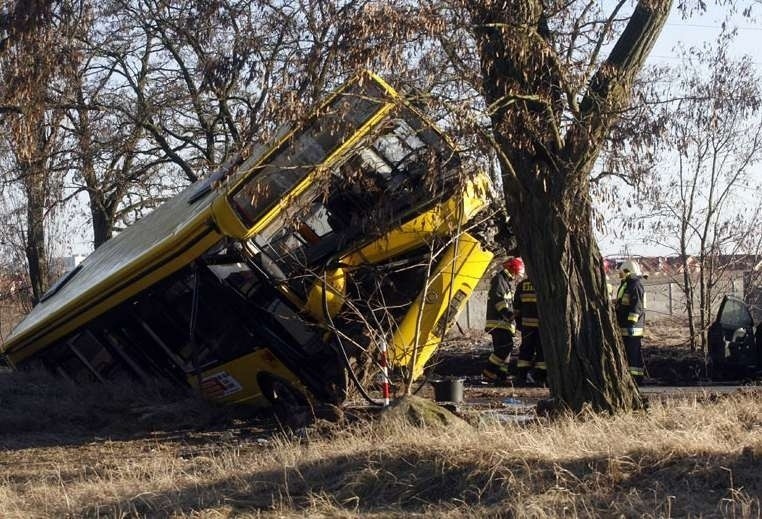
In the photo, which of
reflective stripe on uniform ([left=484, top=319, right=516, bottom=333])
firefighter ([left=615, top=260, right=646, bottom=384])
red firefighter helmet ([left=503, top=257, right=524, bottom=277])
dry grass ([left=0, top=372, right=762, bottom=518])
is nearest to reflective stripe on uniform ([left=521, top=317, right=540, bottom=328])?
reflective stripe on uniform ([left=484, top=319, right=516, bottom=333])

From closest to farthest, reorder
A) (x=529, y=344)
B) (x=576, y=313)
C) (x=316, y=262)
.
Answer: (x=576, y=313) → (x=316, y=262) → (x=529, y=344)

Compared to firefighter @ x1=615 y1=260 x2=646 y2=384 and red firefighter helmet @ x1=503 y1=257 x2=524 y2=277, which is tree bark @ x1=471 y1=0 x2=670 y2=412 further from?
red firefighter helmet @ x1=503 y1=257 x2=524 y2=277

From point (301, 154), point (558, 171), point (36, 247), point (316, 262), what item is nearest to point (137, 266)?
point (316, 262)

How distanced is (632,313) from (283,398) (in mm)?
4712

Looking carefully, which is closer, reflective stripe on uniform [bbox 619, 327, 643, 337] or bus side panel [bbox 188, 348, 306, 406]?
bus side panel [bbox 188, 348, 306, 406]

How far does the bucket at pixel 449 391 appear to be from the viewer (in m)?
10.1

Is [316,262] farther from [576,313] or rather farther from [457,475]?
[457,475]

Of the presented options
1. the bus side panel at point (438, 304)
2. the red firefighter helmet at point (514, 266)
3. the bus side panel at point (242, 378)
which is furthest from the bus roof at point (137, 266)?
the red firefighter helmet at point (514, 266)

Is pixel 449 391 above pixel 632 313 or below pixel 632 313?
below

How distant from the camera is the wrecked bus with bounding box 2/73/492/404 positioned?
8398mm

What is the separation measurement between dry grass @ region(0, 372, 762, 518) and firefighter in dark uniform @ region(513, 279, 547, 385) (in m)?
5.38

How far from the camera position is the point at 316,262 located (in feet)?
30.4

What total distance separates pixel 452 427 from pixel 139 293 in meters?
4.34

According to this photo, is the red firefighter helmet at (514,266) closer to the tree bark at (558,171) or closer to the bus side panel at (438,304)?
the bus side panel at (438,304)
